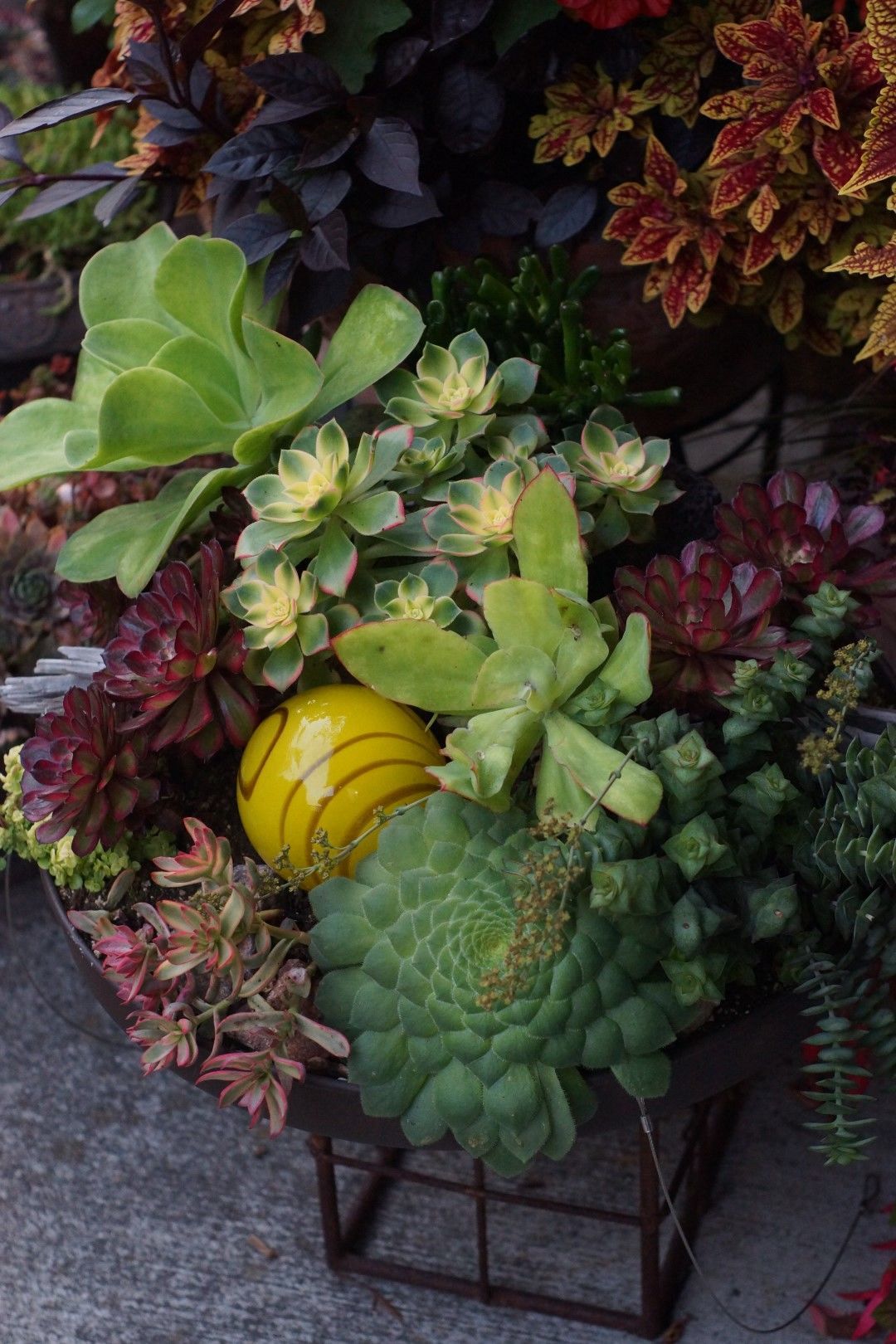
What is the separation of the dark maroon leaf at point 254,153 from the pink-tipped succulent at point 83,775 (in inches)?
19.1

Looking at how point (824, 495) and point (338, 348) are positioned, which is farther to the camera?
point (338, 348)

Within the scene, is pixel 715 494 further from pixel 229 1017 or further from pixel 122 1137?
pixel 122 1137

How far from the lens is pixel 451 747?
91cm

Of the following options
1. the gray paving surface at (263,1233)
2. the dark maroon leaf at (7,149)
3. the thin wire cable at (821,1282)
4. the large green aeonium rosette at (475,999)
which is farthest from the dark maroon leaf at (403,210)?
the gray paving surface at (263,1233)

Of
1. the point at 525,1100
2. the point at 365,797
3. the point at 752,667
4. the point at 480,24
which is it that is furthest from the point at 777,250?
the point at 525,1100

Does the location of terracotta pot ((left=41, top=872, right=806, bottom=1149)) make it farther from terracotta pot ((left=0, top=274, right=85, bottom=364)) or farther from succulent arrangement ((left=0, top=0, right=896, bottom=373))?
terracotta pot ((left=0, top=274, right=85, bottom=364))

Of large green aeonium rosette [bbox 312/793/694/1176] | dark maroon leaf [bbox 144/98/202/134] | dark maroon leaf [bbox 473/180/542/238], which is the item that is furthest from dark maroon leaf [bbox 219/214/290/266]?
large green aeonium rosette [bbox 312/793/694/1176]

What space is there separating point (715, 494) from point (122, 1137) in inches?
37.0

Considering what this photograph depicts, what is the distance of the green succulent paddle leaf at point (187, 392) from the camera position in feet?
3.49

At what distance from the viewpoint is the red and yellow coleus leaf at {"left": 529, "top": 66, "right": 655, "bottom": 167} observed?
1.22 meters

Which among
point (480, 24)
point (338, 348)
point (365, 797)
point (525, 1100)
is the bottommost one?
point (525, 1100)

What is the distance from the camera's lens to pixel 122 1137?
4.70 ft

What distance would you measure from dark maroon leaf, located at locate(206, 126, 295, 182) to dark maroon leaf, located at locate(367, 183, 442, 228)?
0.09m

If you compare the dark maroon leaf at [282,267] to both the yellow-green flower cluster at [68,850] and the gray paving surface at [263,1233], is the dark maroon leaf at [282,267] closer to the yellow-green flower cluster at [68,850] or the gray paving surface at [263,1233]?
the yellow-green flower cluster at [68,850]
